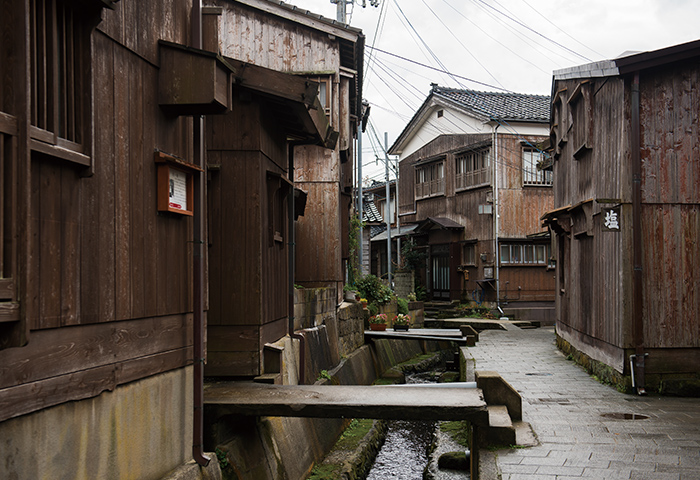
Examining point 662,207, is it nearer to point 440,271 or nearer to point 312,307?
point 312,307

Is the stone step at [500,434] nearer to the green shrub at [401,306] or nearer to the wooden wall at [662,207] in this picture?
the wooden wall at [662,207]

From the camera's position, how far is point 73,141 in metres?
4.89

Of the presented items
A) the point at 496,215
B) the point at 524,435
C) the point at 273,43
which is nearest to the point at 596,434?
the point at 524,435

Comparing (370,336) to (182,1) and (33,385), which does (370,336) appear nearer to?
(182,1)

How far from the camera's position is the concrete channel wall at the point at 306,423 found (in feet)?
25.7

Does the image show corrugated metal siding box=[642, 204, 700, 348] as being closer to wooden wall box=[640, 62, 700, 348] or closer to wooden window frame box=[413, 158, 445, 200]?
wooden wall box=[640, 62, 700, 348]

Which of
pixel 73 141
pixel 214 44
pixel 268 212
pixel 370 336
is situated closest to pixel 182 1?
pixel 214 44

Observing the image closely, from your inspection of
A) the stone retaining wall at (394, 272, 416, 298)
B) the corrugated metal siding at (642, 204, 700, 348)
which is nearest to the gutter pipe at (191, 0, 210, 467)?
the corrugated metal siding at (642, 204, 700, 348)

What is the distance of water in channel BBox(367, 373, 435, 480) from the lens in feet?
37.0

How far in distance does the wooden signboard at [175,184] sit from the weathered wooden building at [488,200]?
2317 cm

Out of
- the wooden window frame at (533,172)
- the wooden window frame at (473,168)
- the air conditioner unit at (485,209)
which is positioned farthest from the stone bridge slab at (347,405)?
the wooden window frame at (473,168)

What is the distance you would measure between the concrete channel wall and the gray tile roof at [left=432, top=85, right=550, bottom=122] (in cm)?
1536

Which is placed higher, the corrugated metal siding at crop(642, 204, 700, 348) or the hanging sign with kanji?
the hanging sign with kanji

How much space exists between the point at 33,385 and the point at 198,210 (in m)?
2.95
